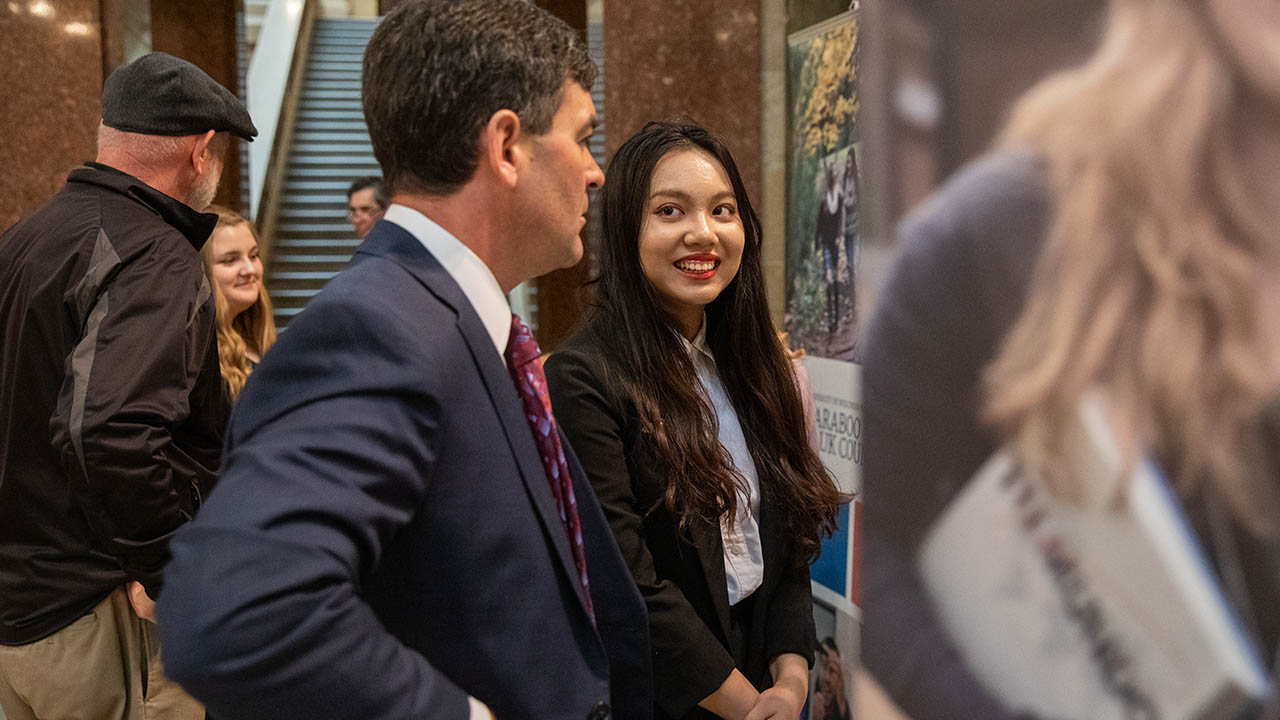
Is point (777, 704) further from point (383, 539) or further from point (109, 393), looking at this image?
point (109, 393)

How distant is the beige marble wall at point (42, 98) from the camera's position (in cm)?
483

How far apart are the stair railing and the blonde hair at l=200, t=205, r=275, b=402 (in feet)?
14.6

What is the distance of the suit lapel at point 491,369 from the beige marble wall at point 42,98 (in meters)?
4.39

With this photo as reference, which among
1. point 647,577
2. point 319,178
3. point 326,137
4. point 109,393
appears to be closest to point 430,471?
point 647,577

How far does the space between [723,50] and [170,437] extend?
8.96 feet

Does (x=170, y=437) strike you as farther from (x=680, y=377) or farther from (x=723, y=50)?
(x=723, y=50)

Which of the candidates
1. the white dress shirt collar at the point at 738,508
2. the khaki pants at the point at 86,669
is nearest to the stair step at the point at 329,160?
the khaki pants at the point at 86,669

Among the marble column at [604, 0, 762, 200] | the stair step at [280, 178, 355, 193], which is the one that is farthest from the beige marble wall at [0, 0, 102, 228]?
the stair step at [280, 178, 355, 193]

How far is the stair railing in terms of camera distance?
8.77 m

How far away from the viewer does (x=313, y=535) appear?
95 centimetres

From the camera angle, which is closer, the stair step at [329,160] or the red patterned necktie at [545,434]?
the red patterned necktie at [545,434]

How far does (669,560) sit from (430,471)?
110cm

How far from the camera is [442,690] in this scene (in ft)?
3.52

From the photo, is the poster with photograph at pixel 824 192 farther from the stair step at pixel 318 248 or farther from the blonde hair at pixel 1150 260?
the stair step at pixel 318 248
